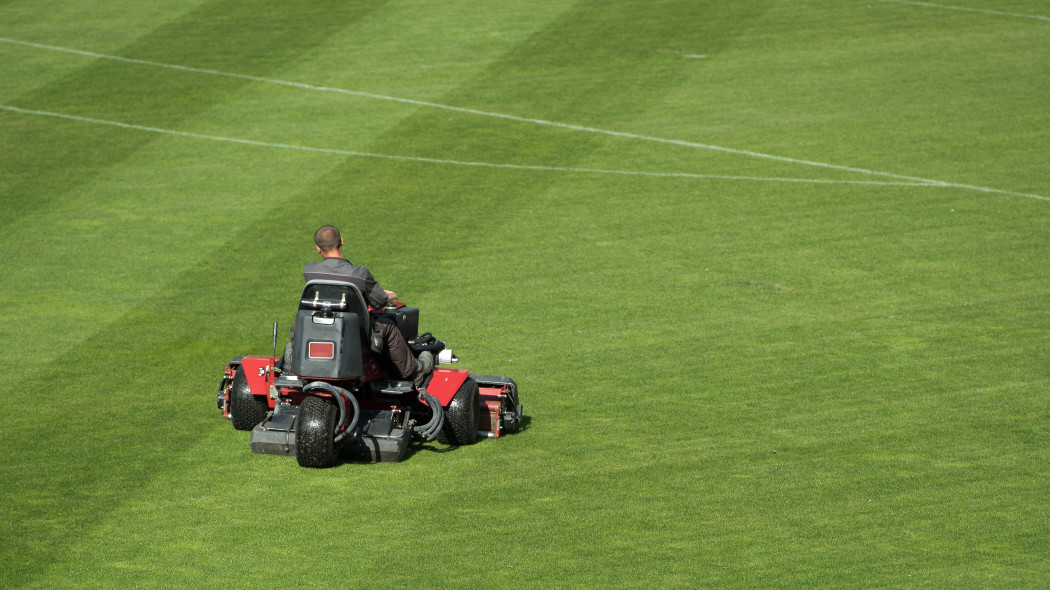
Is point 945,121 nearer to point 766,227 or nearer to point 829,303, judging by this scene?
point 766,227

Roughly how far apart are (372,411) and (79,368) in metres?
3.52

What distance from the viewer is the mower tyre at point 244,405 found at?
10648mm

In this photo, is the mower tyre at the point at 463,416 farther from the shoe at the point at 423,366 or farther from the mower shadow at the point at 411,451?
the shoe at the point at 423,366

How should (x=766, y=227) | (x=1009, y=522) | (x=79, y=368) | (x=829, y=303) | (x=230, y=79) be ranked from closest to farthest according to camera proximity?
(x=1009, y=522) < (x=79, y=368) < (x=829, y=303) < (x=766, y=227) < (x=230, y=79)

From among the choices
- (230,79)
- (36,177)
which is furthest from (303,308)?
(230,79)

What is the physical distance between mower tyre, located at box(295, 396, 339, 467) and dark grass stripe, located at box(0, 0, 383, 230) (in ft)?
27.3

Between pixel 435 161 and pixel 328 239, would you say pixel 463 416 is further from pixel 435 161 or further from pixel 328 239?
pixel 435 161

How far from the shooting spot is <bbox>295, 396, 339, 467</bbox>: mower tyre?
978 centimetres

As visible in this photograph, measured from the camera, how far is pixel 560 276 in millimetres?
14859

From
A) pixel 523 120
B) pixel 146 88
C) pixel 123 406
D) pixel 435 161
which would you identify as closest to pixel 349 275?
pixel 123 406

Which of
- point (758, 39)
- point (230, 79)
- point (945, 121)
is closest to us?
point (945, 121)

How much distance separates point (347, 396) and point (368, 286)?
856 mm

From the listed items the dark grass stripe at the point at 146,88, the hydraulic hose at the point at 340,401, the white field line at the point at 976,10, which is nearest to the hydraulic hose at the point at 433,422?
the hydraulic hose at the point at 340,401

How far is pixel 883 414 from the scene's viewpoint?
11070mm
